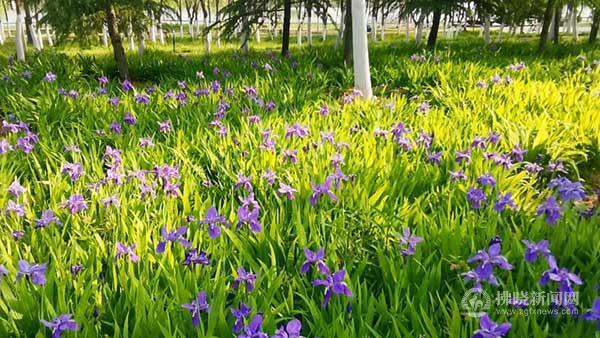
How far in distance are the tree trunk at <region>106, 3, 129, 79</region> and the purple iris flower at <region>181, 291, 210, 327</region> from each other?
6.27 metres

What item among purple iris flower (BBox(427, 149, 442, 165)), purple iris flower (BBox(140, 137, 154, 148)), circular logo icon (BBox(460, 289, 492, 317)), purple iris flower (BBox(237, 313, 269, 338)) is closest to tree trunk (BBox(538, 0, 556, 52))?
purple iris flower (BBox(427, 149, 442, 165))

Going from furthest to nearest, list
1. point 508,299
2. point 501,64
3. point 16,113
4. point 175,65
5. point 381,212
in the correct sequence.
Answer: point 175,65
point 501,64
point 16,113
point 381,212
point 508,299

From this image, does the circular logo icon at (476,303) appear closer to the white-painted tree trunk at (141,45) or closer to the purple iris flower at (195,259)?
the purple iris flower at (195,259)

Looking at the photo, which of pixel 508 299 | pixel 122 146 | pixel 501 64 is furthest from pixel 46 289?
pixel 501 64

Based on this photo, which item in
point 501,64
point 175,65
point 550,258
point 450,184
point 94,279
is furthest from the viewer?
point 175,65

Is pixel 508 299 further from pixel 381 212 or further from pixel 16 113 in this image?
pixel 16 113

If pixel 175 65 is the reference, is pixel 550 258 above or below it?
below

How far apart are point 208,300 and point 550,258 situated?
41.8 inches

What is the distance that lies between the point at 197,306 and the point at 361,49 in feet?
15.0

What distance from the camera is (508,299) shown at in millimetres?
1625

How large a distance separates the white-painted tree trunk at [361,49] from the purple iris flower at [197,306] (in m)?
4.22

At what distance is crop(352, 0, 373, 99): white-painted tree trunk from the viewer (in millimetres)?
5460

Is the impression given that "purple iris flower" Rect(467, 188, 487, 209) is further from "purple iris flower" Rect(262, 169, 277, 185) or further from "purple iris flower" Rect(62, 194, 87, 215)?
"purple iris flower" Rect(62, 194, 87, 215)

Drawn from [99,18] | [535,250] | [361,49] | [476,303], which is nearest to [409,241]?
[476,303]
